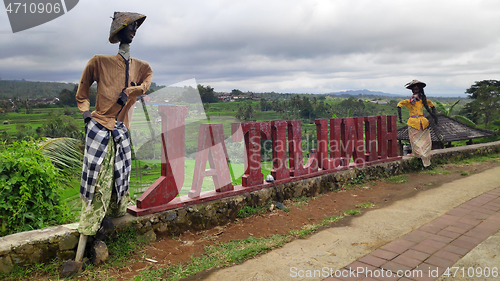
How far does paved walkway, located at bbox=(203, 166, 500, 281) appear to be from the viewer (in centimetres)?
323

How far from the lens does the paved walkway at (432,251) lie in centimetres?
314

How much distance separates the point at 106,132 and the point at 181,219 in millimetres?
1572

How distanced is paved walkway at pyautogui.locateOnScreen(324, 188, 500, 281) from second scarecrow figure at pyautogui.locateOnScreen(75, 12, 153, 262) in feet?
8.01

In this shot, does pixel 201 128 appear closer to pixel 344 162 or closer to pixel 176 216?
pixel 176 216

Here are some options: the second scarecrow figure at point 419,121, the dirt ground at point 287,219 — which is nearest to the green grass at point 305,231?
the dirt ground at point 287,219

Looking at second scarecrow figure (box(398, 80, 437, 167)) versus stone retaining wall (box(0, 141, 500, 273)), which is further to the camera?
second scarecrow figure (box(398, 80, 437, 167))

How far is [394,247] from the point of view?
3.79 meters

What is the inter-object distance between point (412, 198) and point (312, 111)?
8731 millimetres

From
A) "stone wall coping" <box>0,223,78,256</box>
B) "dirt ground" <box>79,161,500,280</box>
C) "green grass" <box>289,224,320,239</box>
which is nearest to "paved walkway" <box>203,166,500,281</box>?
"green grass" <box>289,224,320,239</box>

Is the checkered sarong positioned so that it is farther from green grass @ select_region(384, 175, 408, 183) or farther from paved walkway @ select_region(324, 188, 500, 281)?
green grass @ select_region(384, 175, 408, 183)

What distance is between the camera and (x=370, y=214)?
204 inches
